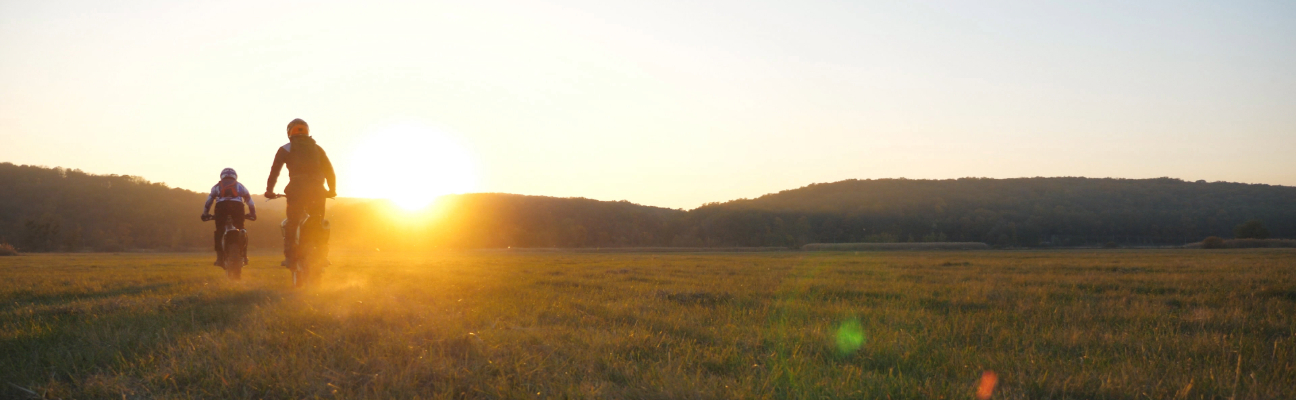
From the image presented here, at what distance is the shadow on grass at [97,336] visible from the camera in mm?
3109

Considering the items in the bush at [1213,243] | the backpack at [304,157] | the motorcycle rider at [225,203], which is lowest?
the bush at [1213,243]

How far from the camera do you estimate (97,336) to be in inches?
152

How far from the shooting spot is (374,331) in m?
3.89

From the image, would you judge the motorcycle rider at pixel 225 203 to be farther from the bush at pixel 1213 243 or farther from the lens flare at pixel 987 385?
the bush at pixel 1213 243

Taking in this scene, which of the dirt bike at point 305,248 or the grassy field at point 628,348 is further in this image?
the dirt bike at point 305,248

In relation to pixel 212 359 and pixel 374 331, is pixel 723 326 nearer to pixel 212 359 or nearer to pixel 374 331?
pixel 374 331

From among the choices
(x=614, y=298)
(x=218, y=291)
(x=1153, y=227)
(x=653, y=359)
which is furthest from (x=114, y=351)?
(x=1153, y=227)

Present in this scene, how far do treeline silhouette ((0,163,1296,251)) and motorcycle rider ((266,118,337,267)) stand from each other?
200 feet

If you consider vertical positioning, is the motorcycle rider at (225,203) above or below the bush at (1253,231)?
above

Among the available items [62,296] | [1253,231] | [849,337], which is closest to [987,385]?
[849,337]

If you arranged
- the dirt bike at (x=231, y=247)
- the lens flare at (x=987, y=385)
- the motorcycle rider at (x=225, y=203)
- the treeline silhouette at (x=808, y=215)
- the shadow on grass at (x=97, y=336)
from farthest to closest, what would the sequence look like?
1. the treeline silhouette at (x=808, y=215)
2. the motorcycle rider at (x=225, y=203)
3. the dirt bike at (x=231, y=247)
4. the shadow on grass at (x=97, y=336)
5. the lens flare at (x=987, y=385)

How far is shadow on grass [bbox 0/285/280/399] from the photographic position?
3109mm

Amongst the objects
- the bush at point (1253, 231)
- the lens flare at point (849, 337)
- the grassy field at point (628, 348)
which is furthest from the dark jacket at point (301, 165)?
the bush at point (1253, 231)

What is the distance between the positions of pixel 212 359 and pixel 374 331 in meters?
0.88
